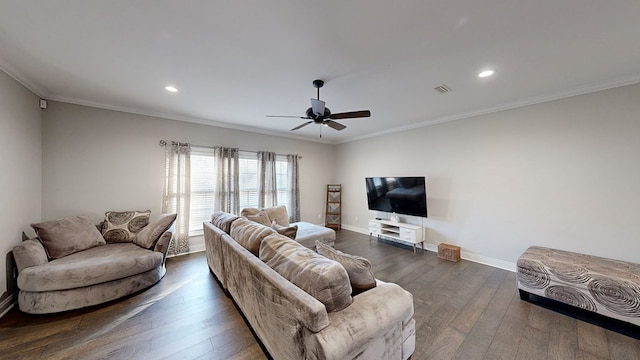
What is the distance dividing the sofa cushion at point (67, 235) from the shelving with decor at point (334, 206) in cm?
492

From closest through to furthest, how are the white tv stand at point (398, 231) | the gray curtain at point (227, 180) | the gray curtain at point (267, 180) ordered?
1. the white tv stand at point (398, 231)
2. the gray curtain at point (227, 180)
3. the gray curtain at point (267, 180)

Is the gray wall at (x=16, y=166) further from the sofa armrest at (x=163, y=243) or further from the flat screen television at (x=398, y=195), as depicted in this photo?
the flat screen television at (x=398, y=195)

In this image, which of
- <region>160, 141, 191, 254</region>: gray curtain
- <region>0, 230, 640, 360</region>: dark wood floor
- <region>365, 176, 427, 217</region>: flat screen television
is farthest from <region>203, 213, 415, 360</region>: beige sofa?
<region>365, 176, 427, 217</region>: flat screen television

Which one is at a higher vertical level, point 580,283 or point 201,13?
point 201,13

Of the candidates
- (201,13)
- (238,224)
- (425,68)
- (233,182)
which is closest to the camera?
(201,13)

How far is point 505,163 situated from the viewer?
370cm

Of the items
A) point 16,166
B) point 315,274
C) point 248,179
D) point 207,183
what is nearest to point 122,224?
point 16,166

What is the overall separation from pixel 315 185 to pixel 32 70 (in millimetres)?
5307

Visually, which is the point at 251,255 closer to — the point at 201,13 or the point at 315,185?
the point at 201,13

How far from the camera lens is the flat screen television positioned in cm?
447

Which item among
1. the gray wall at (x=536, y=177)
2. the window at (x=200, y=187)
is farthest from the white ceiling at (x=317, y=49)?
the window at (x=200, y=187)

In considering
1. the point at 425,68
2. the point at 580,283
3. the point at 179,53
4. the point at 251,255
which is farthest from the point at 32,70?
the point at 580,283

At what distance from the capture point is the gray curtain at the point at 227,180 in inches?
184

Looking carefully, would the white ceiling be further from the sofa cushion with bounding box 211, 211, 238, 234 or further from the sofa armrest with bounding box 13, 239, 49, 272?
the sofa armrest with bounding box 13, 239, 49, 272
